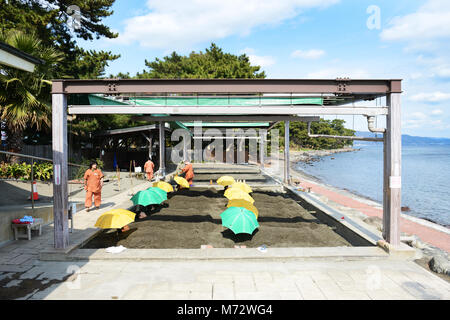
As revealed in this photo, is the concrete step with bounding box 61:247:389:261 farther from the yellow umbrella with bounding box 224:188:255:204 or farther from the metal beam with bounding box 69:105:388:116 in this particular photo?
the metal beam with bounding box 69:105:388:116

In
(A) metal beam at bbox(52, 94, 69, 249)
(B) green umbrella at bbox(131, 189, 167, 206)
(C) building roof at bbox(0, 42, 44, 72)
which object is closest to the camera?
(C) building roof at bbox(0, 42, 44, 72)

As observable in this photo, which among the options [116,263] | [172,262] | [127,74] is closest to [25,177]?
[116,263]

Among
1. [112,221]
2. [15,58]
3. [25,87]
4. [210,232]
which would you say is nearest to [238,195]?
[210,232]

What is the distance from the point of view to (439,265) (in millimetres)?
5727

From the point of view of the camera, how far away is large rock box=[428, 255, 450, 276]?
566 centimetres

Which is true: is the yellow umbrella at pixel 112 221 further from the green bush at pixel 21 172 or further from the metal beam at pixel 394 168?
the green bush at pixel 21 172

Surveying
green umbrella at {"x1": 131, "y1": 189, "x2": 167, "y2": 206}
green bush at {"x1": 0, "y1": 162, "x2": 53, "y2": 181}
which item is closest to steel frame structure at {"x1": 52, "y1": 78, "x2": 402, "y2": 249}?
green umbrella at {"x1": 131, "y1": 189, "x2": 167, "y2": 206}

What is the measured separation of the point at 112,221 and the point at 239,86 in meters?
4.46

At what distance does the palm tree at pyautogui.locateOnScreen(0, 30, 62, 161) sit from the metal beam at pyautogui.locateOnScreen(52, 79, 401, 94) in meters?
5.95

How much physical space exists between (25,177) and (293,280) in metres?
12.9

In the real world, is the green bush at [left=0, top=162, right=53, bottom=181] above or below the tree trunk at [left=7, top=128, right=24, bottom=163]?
A: below

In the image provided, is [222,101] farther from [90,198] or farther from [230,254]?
[230,254]

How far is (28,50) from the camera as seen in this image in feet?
34.4

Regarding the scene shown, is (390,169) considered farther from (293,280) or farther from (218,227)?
(218,227)
